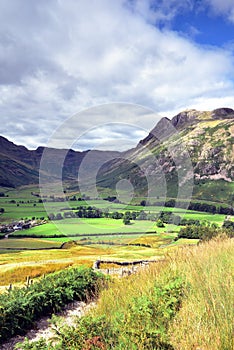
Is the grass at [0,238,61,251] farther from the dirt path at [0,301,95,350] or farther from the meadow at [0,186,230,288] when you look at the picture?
the dirt path at [0,301,95,350]

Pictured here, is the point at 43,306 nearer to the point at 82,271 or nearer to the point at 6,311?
the point at 6,311

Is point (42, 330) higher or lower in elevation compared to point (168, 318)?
lower

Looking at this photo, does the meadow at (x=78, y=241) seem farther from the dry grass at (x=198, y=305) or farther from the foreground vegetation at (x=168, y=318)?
the foreground vegetation at (x=168, y=318)

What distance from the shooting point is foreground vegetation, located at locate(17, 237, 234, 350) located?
14.0ft

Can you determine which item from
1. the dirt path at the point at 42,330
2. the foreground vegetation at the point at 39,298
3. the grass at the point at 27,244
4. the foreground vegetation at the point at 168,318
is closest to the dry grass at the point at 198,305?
the foreground vegetation at the point at 168,318

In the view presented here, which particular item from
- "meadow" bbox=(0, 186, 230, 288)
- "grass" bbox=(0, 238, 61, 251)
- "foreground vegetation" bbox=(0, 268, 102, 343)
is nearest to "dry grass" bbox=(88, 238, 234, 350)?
"foreground vegetation" bbox=(0, 268, 102, 343)

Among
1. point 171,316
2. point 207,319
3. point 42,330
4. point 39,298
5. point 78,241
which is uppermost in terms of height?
point 207,319

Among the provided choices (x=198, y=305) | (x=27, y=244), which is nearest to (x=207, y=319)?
(x=198, y=305)

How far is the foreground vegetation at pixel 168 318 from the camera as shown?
4273 millimetres

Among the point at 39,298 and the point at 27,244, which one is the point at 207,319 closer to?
the point at 39,298

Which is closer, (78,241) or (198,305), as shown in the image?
(198,305)

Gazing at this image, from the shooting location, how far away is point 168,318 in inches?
215

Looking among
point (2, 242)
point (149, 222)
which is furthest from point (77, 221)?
point (2, 242)

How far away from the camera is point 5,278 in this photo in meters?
36.8
